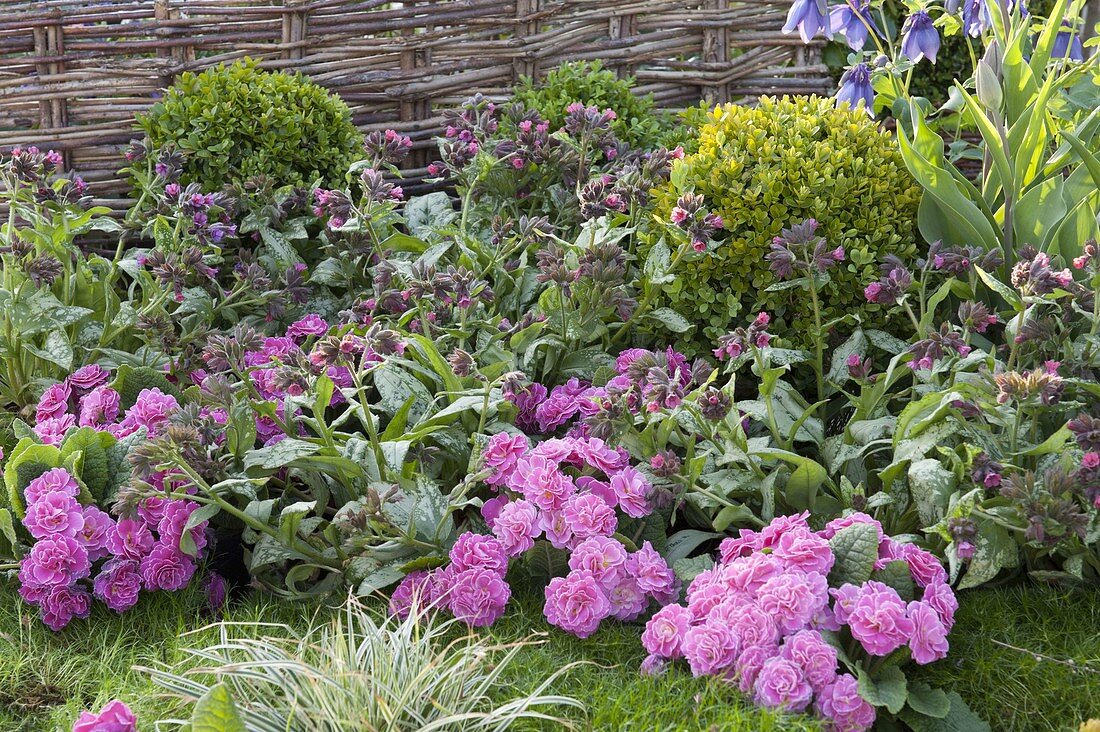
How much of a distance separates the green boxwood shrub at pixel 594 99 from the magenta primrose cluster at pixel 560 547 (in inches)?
67.4

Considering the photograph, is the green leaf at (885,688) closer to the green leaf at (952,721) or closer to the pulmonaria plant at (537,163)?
the green leaf at (952,721)

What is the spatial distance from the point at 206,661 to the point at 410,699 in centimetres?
47

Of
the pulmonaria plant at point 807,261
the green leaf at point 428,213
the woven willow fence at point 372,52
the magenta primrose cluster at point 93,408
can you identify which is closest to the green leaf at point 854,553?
the pulmonaria plant at point 807,261

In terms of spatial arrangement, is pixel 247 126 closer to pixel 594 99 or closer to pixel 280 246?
pixel 280 246

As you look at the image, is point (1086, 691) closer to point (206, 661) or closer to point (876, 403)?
point (876, 403)

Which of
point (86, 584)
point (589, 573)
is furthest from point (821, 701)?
point (86, 584)

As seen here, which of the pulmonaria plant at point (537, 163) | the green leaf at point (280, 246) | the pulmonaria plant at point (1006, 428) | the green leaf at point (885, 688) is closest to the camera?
the green leaf at point (885, 688)

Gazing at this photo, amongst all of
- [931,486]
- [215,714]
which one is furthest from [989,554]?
[215,714]

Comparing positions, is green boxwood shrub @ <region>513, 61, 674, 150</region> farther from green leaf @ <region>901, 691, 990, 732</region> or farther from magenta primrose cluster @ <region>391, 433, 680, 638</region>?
green leaf @ <region>901, 691, 990, 732</region>

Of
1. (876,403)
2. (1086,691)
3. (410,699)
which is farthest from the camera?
(876,403)

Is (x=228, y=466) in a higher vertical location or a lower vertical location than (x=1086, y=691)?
higher

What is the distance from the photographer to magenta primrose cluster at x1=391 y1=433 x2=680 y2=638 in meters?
2.01

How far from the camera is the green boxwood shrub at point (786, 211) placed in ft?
8.73

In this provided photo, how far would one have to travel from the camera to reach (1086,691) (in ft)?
6.05
